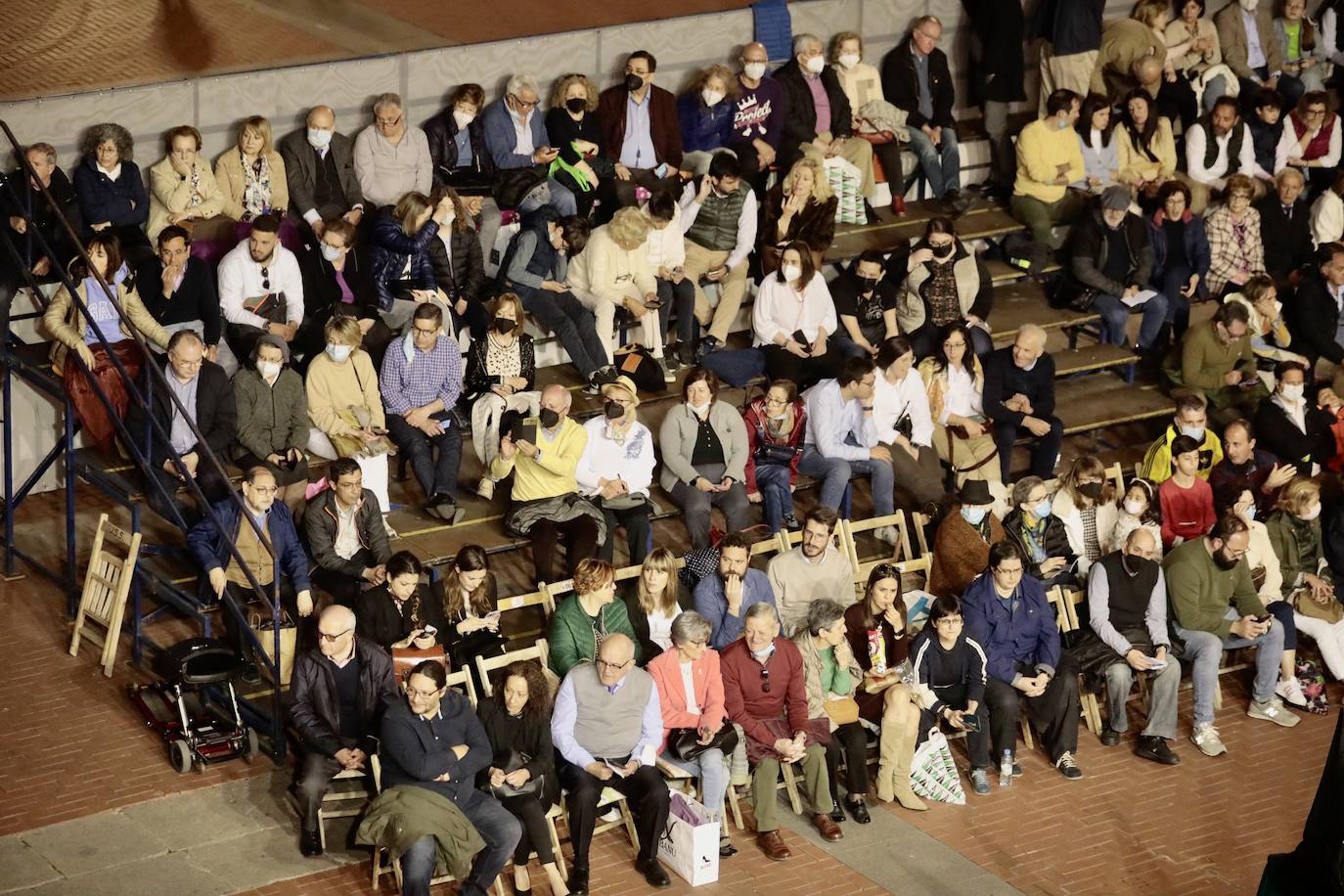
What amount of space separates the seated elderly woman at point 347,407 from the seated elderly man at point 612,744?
201cm

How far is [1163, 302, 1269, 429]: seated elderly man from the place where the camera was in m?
14.2

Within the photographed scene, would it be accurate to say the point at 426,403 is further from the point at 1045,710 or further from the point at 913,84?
the point at 913,84

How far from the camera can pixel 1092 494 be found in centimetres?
1241

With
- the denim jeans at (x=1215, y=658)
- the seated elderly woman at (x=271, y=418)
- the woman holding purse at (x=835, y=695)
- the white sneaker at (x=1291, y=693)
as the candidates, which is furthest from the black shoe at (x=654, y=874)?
the white sneaker at (x=1291, y=693)

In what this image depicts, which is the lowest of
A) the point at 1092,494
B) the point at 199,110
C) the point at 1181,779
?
the point at 1181,779

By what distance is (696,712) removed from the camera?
10.6m

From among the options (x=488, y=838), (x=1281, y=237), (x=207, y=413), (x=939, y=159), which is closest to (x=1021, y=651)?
(x=488, y=838)

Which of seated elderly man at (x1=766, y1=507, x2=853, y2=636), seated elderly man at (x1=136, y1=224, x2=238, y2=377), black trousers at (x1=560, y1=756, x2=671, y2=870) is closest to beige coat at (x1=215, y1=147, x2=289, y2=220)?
seated elderly man at (x1=136, y1=224, x2=238, y2=377)

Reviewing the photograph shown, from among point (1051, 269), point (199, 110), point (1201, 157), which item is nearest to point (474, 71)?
point (199, 110)

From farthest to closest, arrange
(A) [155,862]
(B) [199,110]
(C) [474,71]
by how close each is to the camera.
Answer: (C) [474,71] < (B) [199,110] < (A) [155,862]

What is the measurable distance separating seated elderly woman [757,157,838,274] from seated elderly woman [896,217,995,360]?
622 mm

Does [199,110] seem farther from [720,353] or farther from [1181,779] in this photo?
[1181,779]

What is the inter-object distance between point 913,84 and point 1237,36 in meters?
3.24

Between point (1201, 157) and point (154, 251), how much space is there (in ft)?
26.9
